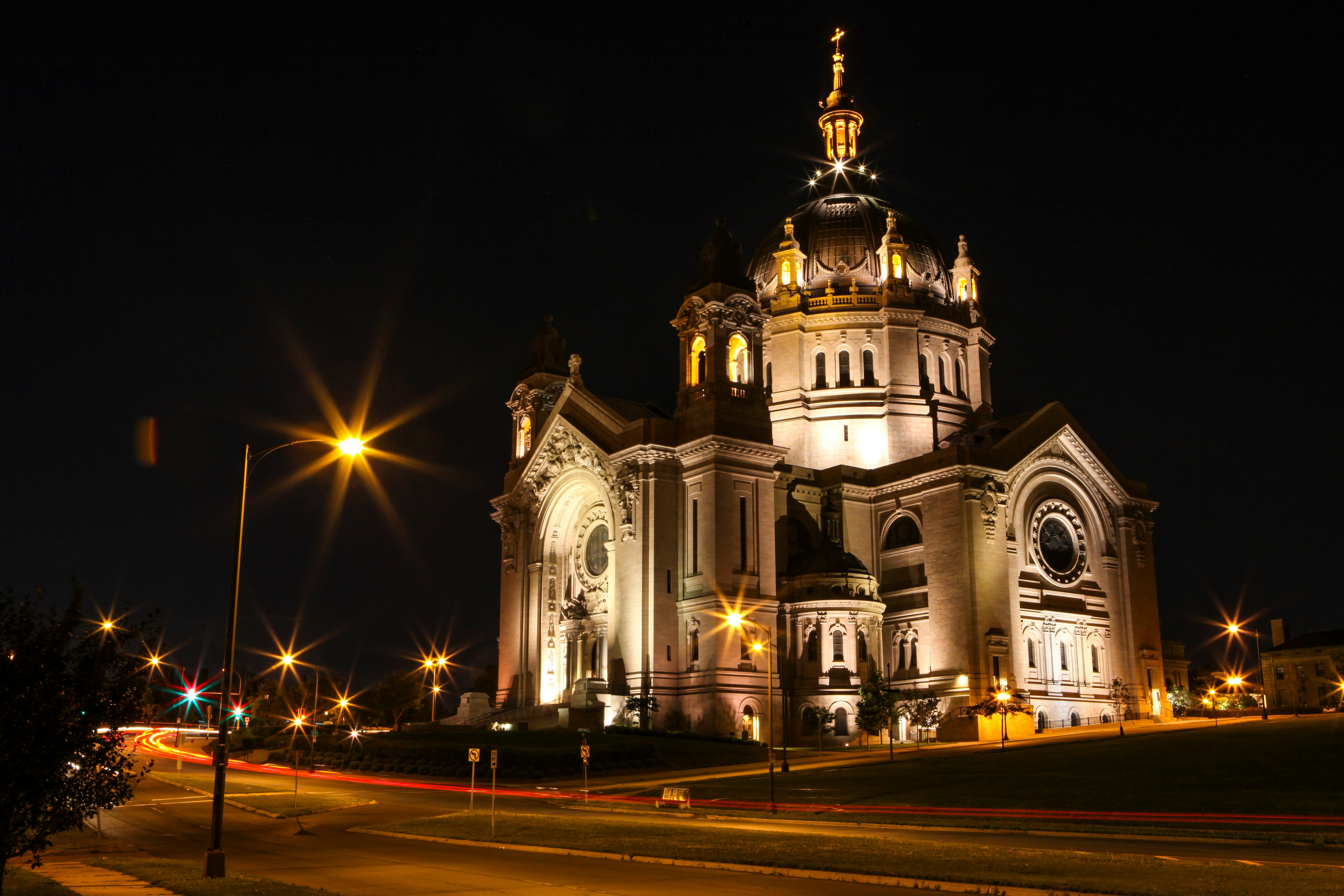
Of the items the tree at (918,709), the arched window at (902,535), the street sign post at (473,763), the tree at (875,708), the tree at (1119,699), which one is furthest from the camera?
the arched window at (902,535)

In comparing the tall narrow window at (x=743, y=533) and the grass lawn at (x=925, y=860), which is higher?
the tall narrow window at (x=743, y=533)

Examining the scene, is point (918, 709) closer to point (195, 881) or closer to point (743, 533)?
point (743, 533)

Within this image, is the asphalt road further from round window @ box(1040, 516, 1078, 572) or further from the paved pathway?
round window @ box(1040, 516, 1078, 572)

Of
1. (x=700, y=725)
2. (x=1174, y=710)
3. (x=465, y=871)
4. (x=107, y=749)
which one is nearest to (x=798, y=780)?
(x=700, y=725)

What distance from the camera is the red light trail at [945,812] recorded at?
30.8 metres

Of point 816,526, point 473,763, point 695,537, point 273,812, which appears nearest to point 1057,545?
point 816,526

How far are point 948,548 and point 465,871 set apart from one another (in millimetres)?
53197

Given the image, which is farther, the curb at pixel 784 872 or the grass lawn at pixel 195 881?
the grass lawn at pixel 195 881

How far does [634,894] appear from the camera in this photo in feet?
63.3

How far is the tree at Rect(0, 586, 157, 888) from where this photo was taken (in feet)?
56.7

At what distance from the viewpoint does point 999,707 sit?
210 ft

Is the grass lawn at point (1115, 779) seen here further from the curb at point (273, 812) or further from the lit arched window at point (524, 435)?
the lit arched window at point (524, 435)

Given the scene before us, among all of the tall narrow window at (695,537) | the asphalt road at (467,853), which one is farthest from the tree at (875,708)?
the asphalt road at (467,853)

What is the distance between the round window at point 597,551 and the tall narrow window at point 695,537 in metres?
9.29
